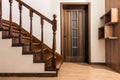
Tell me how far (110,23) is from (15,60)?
2.46 m

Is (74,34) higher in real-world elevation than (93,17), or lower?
lower

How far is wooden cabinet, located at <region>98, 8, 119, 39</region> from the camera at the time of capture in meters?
4.15

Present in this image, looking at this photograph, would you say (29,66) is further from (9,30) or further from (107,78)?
(107,78)

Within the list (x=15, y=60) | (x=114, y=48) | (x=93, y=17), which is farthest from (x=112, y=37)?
(x=15, y=60)

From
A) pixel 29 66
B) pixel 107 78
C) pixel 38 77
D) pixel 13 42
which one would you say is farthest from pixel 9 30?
pixel 107 78

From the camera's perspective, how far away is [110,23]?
4.44 m

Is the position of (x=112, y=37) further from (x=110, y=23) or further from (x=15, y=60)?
(x=15, y=60)

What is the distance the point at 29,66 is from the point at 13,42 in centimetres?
59

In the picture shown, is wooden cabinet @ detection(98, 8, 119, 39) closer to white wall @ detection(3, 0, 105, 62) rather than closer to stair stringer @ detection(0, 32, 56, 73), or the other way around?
white wall @ detection(3, 0, 105, 62)

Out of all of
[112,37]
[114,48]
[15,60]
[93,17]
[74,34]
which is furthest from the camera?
[74,34]

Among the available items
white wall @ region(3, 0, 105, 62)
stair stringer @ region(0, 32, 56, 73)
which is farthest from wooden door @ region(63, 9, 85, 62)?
stair stringer @ region(0, 32, 56, 73)

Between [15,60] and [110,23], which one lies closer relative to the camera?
[15,60]

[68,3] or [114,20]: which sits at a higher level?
[68,3]

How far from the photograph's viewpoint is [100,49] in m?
5.32
